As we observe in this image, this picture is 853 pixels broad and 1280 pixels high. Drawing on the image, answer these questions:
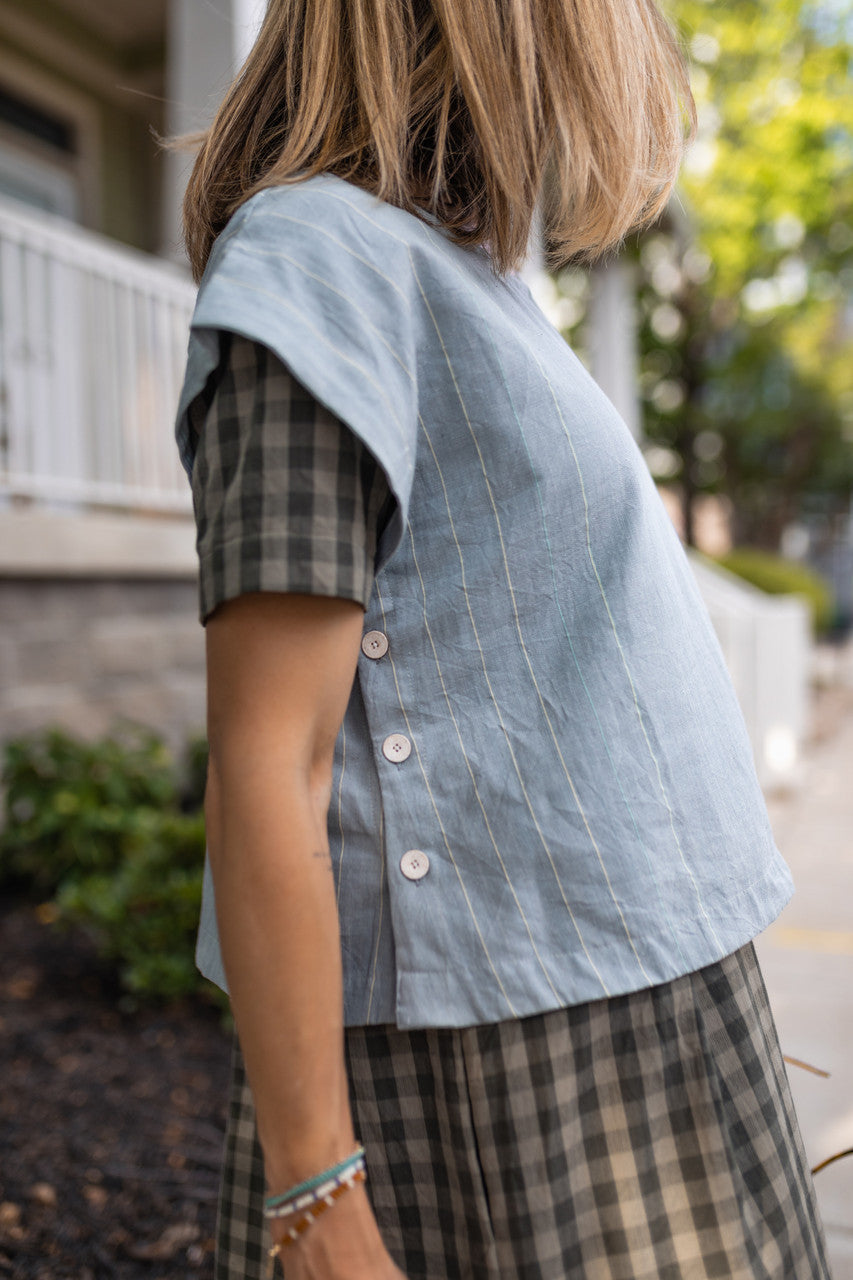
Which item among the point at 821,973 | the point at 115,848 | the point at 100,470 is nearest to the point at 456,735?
the point at 115,848

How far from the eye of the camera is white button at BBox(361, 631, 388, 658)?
2.70 ft

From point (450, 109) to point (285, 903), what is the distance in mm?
633

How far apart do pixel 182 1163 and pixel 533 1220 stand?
200cm

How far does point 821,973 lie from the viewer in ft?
13.0

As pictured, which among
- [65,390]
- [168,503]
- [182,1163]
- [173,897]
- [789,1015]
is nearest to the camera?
[182,1163]

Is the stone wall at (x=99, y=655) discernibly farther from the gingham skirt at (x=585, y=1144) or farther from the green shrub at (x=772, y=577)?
the green shrub at (x=772, y=577)

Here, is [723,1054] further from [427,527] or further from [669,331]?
[669,331]

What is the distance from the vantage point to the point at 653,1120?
32.9 inches

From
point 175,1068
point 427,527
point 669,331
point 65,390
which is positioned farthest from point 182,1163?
point 669,331

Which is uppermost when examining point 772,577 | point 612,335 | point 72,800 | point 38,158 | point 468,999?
point 38,158

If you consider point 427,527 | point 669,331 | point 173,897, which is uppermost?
point 669,331

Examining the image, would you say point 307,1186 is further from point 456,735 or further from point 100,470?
point 100,470

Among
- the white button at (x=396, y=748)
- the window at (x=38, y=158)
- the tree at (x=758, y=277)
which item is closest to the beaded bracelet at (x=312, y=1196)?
the white button at (x=396, y=748)

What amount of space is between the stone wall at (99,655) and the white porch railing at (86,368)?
0.44 metres
